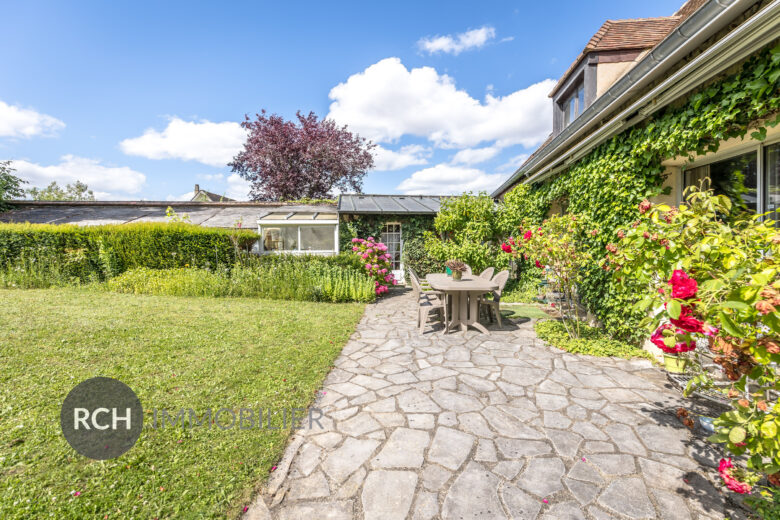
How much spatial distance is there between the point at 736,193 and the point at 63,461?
6.93 m

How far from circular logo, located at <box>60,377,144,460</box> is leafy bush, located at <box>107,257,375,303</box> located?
17.3ft

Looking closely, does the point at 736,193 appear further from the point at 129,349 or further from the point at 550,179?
the point at 129,349

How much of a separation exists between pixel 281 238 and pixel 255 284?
3957 mm

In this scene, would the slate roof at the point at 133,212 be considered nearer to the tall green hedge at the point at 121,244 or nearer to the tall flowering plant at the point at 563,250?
the tall green hedge at the point at 121,244

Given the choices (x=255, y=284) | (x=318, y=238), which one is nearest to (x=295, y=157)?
(x=318, y=238)

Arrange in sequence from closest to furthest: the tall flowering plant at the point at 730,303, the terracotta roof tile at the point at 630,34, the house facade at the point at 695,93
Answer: the tall flowering plant at the point at 730,303, the house facade at the point at 695,93, the terracotta roof tile at the point at 630,34

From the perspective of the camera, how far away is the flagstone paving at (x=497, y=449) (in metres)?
2.03

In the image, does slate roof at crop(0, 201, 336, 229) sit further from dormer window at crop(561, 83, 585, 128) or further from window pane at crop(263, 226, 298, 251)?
dormer window at crop(561, 83, 585, 128)

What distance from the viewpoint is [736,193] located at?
12.2 feet

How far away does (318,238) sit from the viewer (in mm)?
12570

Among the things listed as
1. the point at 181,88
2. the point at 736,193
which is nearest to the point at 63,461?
the point at 736,193

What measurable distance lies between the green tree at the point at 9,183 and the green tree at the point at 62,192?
136ft

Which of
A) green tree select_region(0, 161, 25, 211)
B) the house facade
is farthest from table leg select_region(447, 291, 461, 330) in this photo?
green tree select_region(0, 161, 25, 211)

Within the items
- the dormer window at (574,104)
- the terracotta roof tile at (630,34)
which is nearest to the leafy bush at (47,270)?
the dormer window at (574,104)
